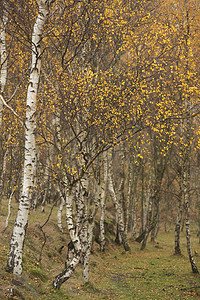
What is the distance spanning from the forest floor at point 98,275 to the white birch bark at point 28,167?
1.78 feet

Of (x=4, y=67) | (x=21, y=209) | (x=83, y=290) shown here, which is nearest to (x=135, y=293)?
(x=83, y=290)

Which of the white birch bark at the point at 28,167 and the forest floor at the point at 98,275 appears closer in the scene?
the white birch bark at the point at 28,167

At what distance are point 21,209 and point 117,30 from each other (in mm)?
13171

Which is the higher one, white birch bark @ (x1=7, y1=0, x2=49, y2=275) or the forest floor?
white birch bark @ (x1=7, y1=0, x2=49, y2=275)

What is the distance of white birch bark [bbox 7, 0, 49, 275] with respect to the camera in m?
7.25

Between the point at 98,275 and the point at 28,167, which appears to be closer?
the point at 28,167

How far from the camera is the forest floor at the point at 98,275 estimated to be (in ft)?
26.1

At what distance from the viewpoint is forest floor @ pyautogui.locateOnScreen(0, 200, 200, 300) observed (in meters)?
7.95

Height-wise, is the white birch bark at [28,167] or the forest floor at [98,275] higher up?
the white birch bark at [28,167]

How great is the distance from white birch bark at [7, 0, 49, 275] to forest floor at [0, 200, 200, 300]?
0.54 metres

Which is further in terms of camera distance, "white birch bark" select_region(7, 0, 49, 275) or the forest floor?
the forest floor

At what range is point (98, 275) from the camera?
518 inches

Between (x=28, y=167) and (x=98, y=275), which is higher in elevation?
(x=28, y=167)

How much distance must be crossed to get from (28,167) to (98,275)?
8.44 meters
